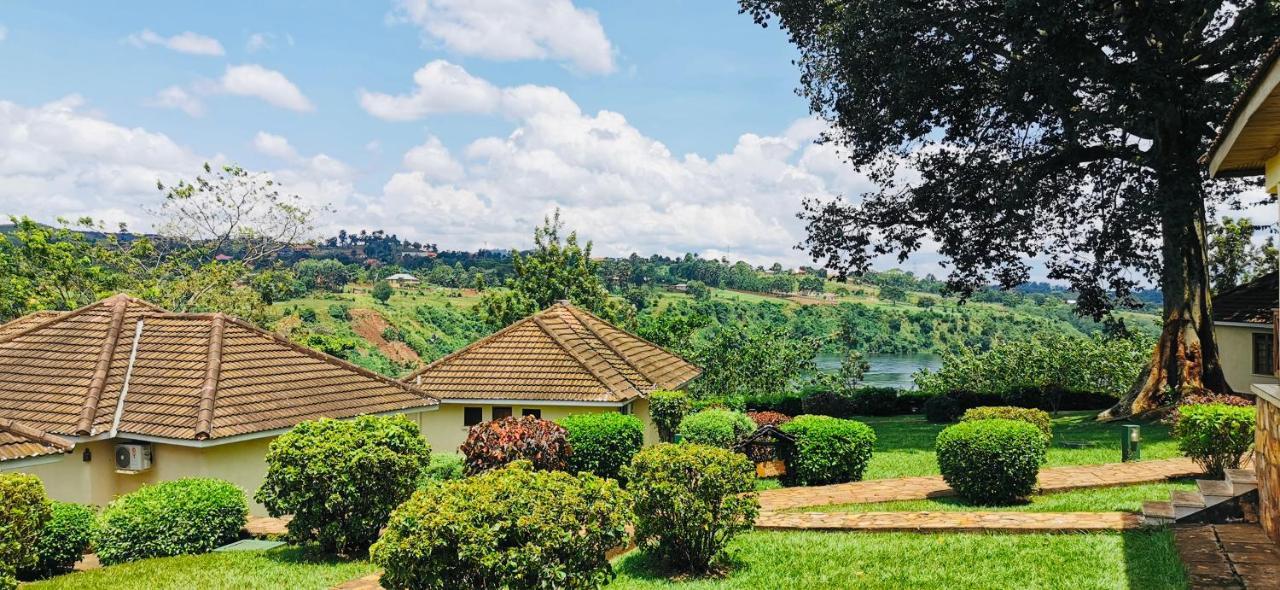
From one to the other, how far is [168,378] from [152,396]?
51cm

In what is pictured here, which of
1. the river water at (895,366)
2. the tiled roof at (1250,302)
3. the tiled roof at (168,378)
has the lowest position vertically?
the river water at (895,366)

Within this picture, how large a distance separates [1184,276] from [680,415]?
1411 centimetres

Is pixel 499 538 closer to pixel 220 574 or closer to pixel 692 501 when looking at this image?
pixel 692 501

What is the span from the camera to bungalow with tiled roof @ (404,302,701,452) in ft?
65.3

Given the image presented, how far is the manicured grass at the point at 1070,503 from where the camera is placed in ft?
35.3

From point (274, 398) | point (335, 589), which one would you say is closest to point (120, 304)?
point (274, 398)

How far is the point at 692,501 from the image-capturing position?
8.41 metres

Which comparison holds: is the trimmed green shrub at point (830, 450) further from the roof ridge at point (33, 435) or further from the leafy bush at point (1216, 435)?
the roof ridge at point (33, 435)

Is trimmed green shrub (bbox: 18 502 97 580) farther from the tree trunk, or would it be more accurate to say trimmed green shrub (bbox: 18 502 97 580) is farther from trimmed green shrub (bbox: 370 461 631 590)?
the tree trunk

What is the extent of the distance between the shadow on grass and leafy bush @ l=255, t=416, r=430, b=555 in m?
8.36

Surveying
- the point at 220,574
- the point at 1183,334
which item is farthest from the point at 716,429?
the point at 1183,334

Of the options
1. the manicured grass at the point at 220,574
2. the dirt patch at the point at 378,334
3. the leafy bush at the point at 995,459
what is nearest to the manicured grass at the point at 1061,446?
the leafy bush at the point at 995,459

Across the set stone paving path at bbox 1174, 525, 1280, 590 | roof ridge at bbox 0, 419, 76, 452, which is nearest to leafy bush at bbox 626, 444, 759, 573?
stone paving path at bbox 1174, 525, 1280, 590

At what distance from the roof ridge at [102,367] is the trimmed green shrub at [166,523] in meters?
3.60
